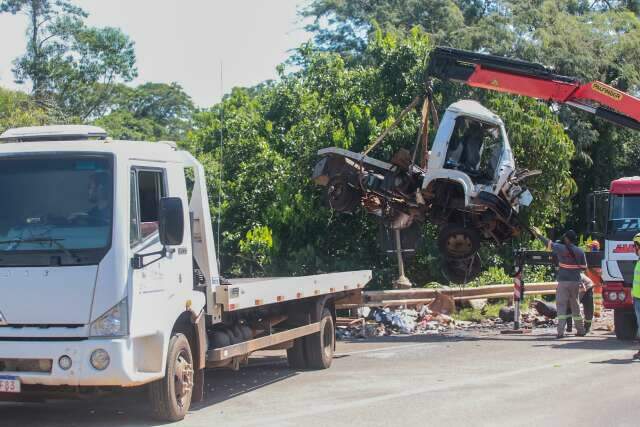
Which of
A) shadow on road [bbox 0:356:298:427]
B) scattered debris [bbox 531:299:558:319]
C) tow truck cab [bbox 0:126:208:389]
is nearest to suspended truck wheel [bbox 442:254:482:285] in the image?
scattered debris [bbox 531:299:558:319]

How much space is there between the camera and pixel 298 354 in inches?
491

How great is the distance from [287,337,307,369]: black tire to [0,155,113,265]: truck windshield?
16.8 feet

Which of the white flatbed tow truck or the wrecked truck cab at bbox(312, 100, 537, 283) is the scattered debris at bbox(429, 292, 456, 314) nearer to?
the wrecked truck cab at bbox(312, 100, 537, 283)

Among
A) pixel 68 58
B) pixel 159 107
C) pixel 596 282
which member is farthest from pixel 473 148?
A: pixel 159 107

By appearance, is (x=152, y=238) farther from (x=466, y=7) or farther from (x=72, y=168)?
(x=466, y=7)

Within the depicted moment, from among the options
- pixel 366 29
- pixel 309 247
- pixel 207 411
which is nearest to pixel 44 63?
pixel 366 29

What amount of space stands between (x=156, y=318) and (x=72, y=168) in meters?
1.46

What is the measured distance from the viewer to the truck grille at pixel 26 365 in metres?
7.54

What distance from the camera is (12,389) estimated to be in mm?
7562

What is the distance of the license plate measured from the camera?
24.8 feet

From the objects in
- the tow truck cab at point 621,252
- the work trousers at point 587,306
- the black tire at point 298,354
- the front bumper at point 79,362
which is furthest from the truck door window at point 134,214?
the work trousers at point 587,306

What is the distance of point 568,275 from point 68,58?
32570mm

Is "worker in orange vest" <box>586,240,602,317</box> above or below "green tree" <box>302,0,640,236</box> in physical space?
below

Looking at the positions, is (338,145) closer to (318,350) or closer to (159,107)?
(318,350)
